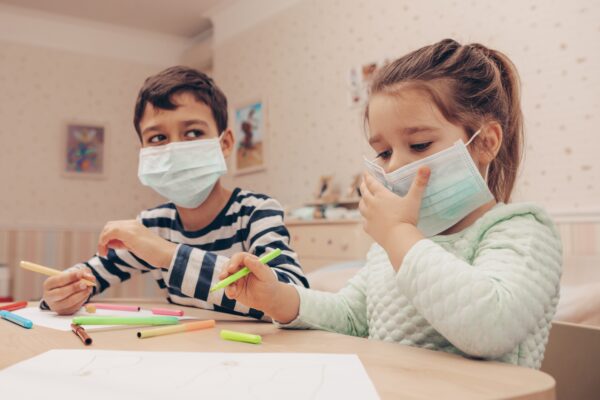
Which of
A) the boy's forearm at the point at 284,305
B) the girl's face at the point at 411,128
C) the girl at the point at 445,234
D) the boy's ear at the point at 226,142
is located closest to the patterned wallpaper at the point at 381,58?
the boy's ear at the point at 226,142

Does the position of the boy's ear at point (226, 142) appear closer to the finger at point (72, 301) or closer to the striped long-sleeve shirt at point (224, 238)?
the striped long-sleeve shirt at point (224, 238)

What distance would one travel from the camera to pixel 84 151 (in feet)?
15.8

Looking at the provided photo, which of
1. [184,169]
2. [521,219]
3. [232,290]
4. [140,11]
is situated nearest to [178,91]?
[184,169]

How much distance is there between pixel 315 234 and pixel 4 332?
223cm

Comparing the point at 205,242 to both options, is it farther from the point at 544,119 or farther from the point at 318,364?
the point at 544,119

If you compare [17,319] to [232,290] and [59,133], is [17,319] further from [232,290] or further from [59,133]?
[59,133]

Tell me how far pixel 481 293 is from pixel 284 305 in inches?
11.1

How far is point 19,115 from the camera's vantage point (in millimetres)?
4562

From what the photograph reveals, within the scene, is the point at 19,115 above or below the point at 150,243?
above

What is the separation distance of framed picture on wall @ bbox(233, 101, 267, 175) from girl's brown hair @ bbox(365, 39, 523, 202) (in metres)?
3.15

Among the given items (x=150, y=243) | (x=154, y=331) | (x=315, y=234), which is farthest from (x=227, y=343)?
(x=315, y=234)

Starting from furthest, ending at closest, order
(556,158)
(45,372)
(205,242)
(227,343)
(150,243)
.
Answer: (556,158) → (205,242) → (150,243) → (227,343) → (45,372)

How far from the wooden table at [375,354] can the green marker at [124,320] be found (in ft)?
0.10

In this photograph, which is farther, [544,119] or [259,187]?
[259,187]
